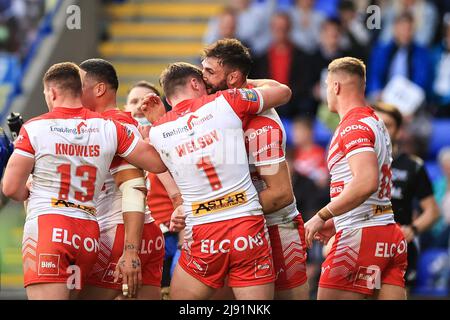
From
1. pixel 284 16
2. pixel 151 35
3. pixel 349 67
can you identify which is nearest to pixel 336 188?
pixel 349 67

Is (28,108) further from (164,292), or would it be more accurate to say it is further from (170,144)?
(170,144)

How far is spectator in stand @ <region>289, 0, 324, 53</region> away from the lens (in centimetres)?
1608

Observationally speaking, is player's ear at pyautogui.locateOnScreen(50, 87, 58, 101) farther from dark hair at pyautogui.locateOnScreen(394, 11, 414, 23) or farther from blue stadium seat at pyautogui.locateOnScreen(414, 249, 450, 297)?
dark hair at pyautogui.locateOnScreen(394, 11, 414, 23)

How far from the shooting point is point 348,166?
325 inches

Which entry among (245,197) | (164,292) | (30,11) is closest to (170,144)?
(245,197)

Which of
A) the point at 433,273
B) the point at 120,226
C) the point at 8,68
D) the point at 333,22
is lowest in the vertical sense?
the point at 433,273

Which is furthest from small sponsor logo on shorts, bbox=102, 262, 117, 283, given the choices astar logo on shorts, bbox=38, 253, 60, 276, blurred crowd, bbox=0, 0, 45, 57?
blurred crowd, bbox=0, 0, 45, 57

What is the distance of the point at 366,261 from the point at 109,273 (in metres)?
2.12

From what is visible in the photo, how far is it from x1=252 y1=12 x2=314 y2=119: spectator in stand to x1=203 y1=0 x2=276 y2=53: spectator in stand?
0.42 metres

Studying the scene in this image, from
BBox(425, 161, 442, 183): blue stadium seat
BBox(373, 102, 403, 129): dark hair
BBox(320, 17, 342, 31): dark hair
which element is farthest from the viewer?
BBox(320, 17, 342, 31): dark hair

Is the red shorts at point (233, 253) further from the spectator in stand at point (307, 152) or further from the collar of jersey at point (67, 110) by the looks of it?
the spectator in stand at point (307, 152)

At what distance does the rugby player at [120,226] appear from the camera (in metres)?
7.91

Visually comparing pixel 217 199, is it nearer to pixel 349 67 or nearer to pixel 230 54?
pixel 230 54
